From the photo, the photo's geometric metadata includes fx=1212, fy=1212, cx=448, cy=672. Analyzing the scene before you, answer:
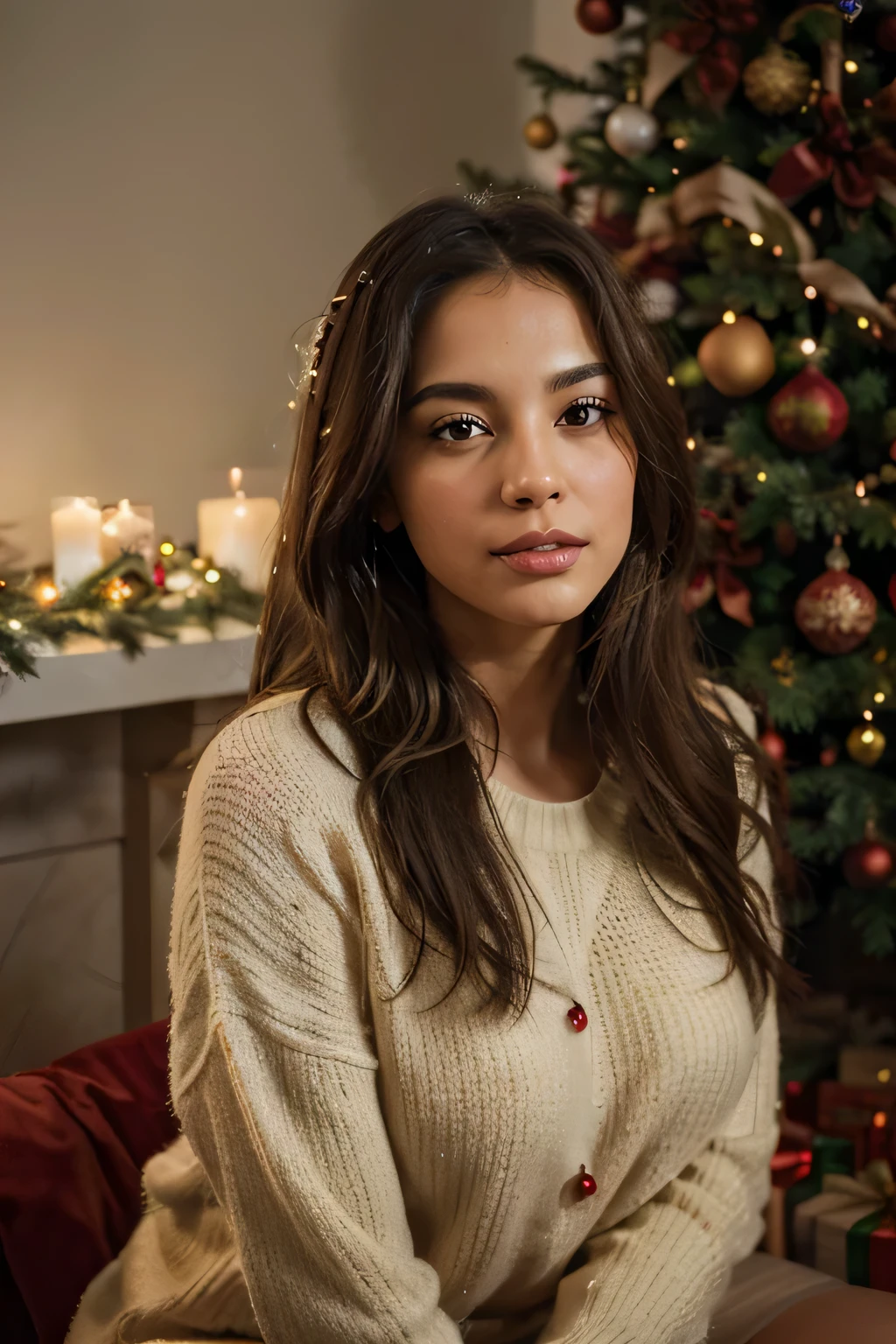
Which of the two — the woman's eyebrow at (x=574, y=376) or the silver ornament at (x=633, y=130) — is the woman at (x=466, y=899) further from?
the silver ornament at (x=633, y=130)

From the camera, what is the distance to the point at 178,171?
9.20 ft

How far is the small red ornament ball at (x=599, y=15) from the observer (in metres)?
2.15

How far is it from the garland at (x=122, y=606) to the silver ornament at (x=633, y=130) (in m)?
1.06

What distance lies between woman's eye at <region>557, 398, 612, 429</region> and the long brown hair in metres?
0.03

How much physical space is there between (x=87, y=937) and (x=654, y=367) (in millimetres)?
1792

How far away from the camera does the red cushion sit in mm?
1126

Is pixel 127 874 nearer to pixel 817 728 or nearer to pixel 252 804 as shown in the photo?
pixel 817 728

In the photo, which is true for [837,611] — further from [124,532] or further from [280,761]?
[124,532]

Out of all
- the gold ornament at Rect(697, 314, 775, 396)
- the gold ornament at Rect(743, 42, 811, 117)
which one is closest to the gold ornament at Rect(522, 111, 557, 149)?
the gold ornament at Rect(743, 42, 811, 117)

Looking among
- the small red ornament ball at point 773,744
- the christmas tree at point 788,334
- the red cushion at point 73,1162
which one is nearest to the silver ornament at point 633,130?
the christmas tree at point 788,334

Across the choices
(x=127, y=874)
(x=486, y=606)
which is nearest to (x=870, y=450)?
(x=486, y=606)

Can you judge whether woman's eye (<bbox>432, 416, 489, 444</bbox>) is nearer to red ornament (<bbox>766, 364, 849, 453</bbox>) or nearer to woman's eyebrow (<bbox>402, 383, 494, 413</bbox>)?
woman's eyebrow (<bbox>402, 383, 494, 413</bbox>)

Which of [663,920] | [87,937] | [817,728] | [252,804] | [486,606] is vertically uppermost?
[486,606]

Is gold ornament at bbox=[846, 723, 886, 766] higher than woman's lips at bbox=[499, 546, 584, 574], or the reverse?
woman's lips at bbox=[499, 546, 584, 574]
